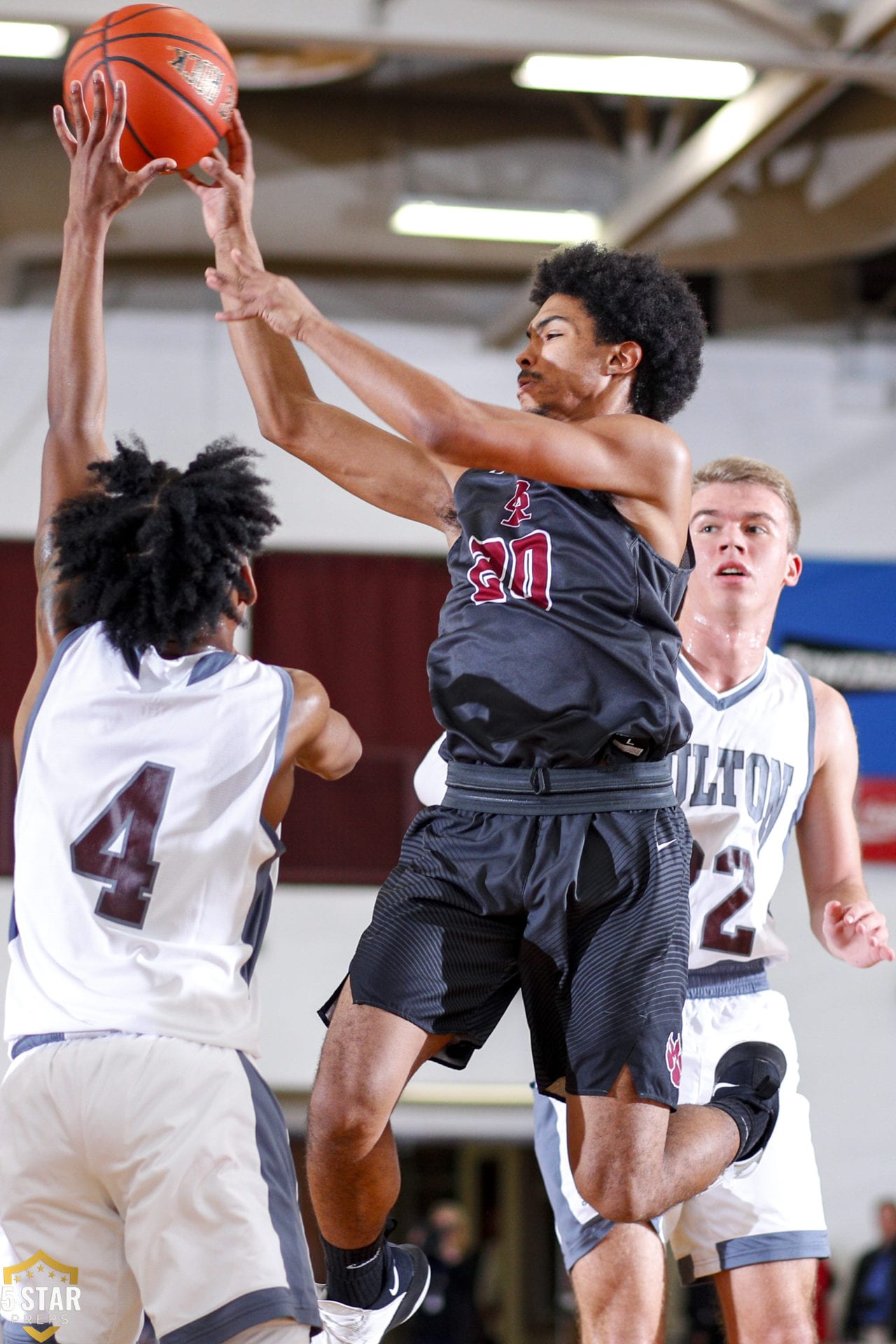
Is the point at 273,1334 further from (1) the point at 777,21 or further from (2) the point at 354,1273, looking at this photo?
(1) the point at 777,21

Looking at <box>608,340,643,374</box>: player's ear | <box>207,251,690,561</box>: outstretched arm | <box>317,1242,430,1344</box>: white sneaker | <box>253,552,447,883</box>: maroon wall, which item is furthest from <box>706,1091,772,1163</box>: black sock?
<box>253,552,447,883</box>: maroon wall

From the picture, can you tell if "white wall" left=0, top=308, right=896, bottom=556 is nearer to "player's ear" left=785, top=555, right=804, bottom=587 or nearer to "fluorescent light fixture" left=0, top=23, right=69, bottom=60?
"fluorescent light fixture" left=0, top=23, right=69, bottom=60

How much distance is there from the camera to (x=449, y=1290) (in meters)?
11.1

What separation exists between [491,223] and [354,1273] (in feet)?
32.8

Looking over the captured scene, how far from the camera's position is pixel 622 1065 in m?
3.46

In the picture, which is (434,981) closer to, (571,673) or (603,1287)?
(571,673)

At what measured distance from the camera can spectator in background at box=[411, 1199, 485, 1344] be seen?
10.9 metres

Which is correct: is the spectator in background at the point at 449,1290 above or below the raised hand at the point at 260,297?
below

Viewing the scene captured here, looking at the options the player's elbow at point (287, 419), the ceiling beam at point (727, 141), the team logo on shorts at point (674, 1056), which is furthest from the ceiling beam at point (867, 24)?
the team logo on shorts at point (674, 1056)

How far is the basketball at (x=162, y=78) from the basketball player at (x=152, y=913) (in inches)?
38.5

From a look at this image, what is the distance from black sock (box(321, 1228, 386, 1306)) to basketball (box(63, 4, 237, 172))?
272cm

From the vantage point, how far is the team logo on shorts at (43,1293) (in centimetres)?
290

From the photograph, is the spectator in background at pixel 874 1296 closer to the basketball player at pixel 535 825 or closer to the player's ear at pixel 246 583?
the basketball player at pixel 535 825

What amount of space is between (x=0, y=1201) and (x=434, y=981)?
3.32 ft
